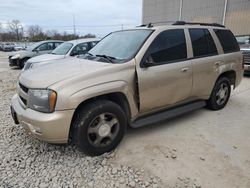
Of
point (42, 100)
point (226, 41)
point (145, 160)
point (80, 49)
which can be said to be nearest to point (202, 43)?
point (226, 41)

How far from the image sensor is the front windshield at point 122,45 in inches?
131

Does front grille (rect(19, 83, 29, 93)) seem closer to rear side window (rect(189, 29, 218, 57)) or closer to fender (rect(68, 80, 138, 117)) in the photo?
fender (rect(68, 80, 138, 117))

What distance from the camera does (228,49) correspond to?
4.59m

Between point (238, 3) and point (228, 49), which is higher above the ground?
point (238, 3)

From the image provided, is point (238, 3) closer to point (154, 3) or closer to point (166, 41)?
point (154, 3)

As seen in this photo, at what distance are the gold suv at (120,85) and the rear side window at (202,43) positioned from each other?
0.06 ft

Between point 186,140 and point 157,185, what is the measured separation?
3.87ft

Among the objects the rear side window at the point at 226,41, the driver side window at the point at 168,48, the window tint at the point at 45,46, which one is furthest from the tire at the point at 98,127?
the window tint at the point at 45,46

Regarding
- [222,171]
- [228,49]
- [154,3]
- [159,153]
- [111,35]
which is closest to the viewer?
[222,171]

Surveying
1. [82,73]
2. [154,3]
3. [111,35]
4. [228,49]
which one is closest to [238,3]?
[154,3]

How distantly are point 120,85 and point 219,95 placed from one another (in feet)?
8.93

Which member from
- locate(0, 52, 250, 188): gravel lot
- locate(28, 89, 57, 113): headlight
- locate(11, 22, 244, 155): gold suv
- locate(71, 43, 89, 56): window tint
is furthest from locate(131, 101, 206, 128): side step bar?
locate(71, 43, 89, 56): window tint

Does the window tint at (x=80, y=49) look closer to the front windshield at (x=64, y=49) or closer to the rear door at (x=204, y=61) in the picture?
the front windshield at (x=64, y=49)

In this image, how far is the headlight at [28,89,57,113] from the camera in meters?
2.55
